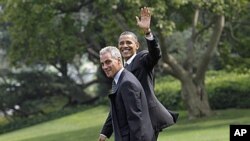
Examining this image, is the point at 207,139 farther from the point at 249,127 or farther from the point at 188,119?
the point at 249,127

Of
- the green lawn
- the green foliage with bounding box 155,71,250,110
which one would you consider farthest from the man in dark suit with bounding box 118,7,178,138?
the green foliage with bounding box 155,71,250,110

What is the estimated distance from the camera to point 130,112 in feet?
18.4

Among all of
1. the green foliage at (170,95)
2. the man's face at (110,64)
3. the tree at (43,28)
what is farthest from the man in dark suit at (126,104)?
the green foliage at (170,95)

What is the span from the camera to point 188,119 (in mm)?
18562

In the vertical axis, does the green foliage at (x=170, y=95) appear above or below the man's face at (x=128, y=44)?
below

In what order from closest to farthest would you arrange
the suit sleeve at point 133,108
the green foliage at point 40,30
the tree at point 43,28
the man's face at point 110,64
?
1. the suit sleeve at point 133,108
2. the man's face at point 110,64
3. the tree at point 43,28
4. the green foliage at point 40,30

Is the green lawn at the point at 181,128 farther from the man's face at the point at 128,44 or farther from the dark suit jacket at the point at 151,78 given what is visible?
the man's face at the point at 128,44

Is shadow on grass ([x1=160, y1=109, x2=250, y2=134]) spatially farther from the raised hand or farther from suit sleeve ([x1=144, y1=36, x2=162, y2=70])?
the raised hand

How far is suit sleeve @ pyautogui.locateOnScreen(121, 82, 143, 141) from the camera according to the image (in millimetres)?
5609

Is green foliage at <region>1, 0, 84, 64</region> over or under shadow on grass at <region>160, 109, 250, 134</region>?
over

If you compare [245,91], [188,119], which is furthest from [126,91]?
[245,91]

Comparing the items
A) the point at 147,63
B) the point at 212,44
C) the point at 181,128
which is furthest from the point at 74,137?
the point at 147,63

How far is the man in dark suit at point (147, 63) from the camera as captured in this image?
613 cm

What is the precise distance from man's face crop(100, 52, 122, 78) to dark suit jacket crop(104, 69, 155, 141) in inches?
3.6
